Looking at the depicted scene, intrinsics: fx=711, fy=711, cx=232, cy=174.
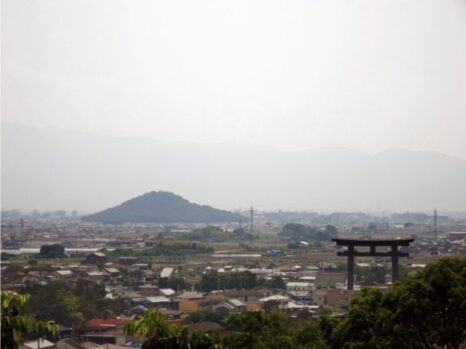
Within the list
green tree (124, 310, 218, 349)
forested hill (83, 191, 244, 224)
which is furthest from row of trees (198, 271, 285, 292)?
forested hill (83, 191, 244, 224)

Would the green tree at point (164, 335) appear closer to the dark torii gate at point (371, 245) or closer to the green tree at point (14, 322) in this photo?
the green tree at point (14, 322)

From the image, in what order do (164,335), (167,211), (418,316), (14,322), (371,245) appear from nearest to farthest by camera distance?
(14,322) → (164,335) → (418,316) → (371,245) → (167,211)

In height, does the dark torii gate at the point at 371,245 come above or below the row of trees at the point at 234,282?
above

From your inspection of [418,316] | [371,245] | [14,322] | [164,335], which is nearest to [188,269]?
[371,245]

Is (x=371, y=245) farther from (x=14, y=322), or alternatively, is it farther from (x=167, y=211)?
(x=167, y=211)

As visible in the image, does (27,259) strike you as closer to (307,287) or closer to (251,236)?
(307,287)

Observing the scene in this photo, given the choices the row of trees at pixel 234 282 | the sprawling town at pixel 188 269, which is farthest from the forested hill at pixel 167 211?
the row of trees at pixel 234 282

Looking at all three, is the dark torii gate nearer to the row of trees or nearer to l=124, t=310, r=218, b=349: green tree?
l=124, t=310, r=218, b=349: green tree
